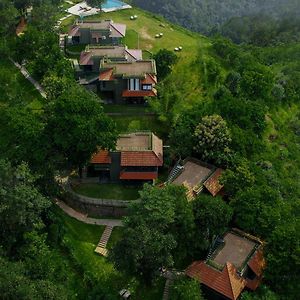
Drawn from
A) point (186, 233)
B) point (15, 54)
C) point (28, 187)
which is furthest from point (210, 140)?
point (15, 54)

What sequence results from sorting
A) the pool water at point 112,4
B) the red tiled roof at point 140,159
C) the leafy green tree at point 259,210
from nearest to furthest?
the leafy green tree at point 259,210 < the red tiled roof at point 140,159 < the pool water at point 112,4

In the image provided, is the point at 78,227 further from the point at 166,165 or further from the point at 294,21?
the point at 294,21

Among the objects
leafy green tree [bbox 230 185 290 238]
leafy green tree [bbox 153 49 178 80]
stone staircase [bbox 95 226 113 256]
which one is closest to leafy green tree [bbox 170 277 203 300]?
leafy green tree [bbox 230 185 290 238]

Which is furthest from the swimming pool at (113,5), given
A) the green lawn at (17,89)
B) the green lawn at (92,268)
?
the green lawn at (92,268)

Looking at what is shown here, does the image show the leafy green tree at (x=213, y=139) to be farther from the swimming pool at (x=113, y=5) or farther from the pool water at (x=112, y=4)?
the pool water at (x=112, y=4)

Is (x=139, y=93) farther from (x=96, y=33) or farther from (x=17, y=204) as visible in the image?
(x=17, y=204)

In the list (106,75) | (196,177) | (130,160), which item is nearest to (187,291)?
(196,177)

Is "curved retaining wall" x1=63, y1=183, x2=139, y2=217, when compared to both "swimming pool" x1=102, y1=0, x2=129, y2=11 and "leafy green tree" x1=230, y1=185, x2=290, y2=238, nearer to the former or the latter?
"leafy green tree" x1=230, y1=185, x2=290, y2=238

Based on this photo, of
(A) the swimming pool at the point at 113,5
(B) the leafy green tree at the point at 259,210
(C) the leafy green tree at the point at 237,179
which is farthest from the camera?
(A) the swimming pool at the point at 113,5
